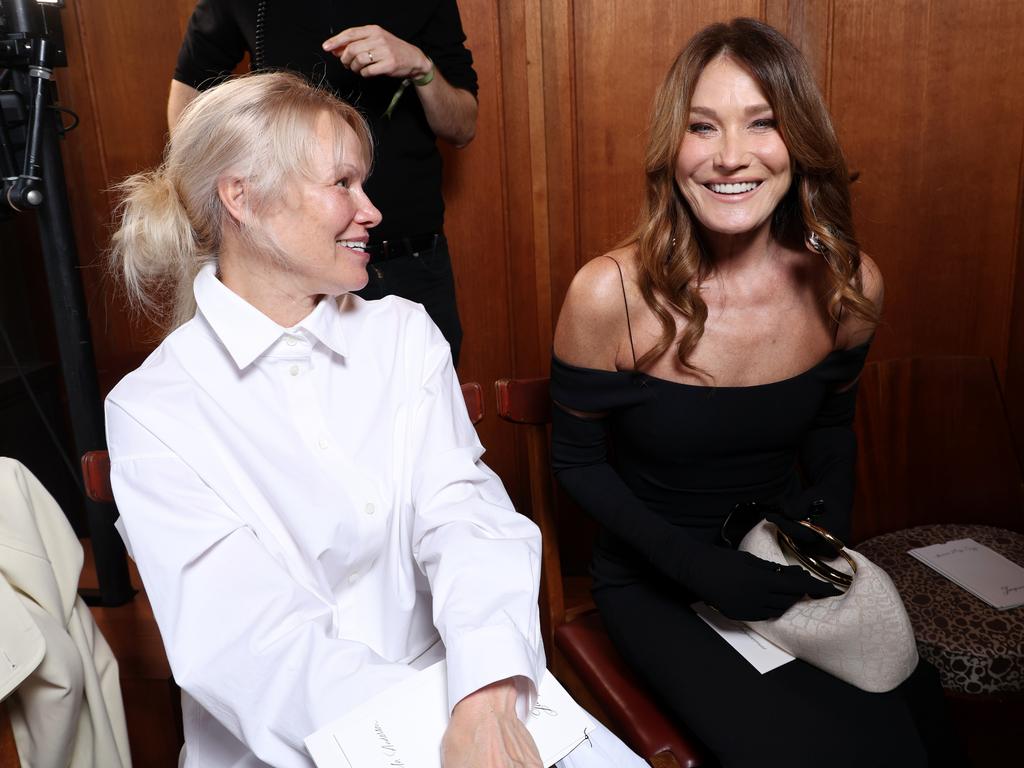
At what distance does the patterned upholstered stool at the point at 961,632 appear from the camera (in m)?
1.49

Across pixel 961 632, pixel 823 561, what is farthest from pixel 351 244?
pixel 961 632

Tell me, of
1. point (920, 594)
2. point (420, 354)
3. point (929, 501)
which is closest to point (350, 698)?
point (420, 354)

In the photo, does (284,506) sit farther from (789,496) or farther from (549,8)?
(549,8)

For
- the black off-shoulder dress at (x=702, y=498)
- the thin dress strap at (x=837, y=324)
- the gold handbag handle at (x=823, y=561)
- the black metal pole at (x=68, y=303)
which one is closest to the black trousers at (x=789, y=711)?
the black off-shoulder dress at (x=702, y=498)

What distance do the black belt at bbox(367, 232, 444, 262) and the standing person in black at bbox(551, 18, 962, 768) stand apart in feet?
1.93

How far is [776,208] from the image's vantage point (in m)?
1.63

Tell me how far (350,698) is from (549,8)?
6.31ft

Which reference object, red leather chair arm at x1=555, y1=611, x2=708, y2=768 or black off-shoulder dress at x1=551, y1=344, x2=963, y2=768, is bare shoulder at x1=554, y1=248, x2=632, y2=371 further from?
red leather chair arm at x1=555, y1=611, x2=708, y2=768

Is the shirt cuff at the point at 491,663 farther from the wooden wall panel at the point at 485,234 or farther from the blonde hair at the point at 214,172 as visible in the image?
the wooden wall panel at the point at 485,234

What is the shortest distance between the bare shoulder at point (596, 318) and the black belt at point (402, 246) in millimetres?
591

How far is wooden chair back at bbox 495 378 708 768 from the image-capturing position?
1.31 metres

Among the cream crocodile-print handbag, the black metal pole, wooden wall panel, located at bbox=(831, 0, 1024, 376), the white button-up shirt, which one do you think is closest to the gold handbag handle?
the cream crocodile-print handbag

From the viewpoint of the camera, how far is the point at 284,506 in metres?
1.19

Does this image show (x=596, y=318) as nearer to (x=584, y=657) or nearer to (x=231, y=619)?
(x=584, y=657)
